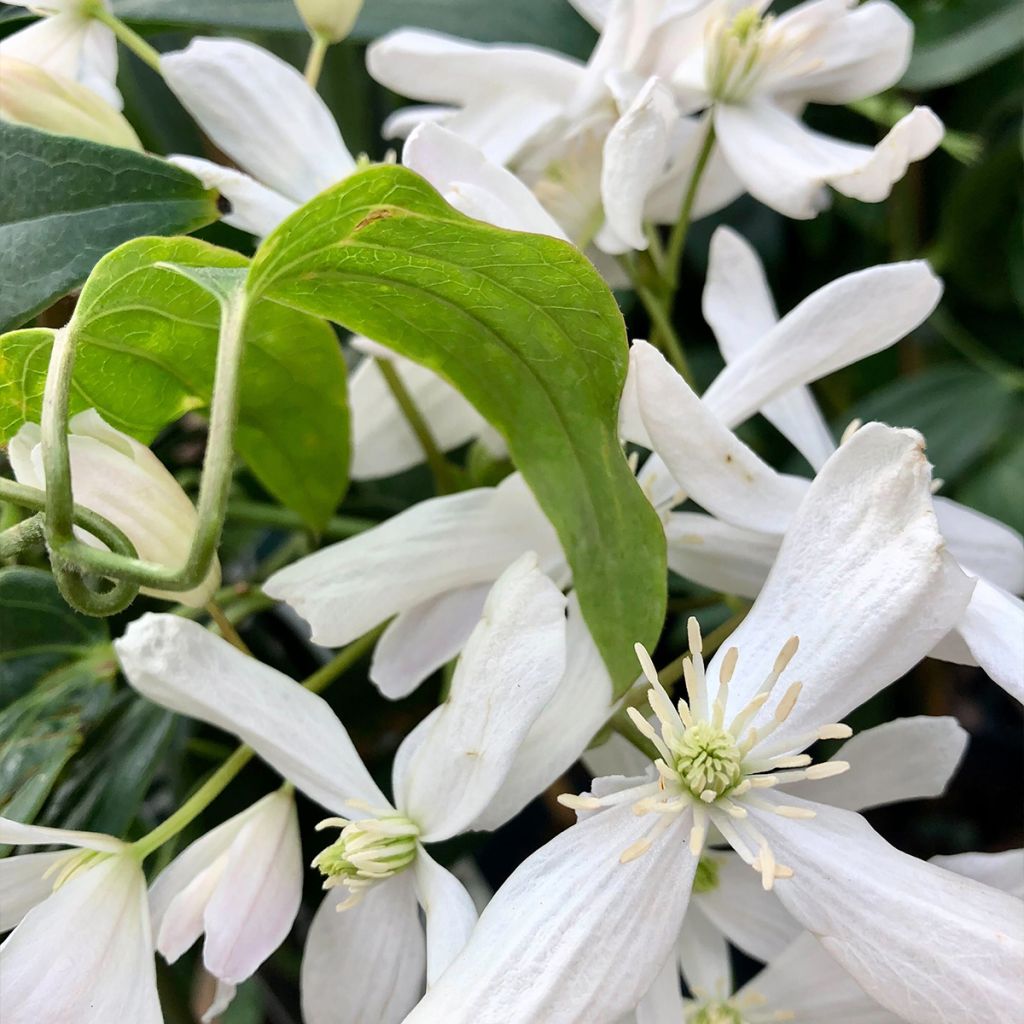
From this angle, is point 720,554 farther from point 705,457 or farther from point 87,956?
point 87,956

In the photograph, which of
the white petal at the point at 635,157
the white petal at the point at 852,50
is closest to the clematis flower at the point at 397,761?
the white petal at the point at 635,157

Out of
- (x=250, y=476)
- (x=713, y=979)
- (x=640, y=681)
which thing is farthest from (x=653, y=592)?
(x=250, y=476)

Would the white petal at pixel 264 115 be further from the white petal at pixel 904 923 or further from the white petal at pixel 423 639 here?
the white petal at pixel 904 923

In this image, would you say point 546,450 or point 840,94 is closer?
point 546,450

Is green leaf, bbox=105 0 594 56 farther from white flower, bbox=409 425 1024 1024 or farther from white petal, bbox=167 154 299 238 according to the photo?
white flower, bbox=409 425 1024 1024

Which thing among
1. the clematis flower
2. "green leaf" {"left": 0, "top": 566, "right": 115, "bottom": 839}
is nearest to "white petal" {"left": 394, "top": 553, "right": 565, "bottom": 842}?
the clematis flower

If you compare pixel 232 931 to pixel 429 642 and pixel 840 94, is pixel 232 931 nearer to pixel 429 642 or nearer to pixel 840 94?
pixel 429 642

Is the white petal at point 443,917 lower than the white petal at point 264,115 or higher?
lower

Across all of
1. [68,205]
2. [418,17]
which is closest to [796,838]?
[68,205]
